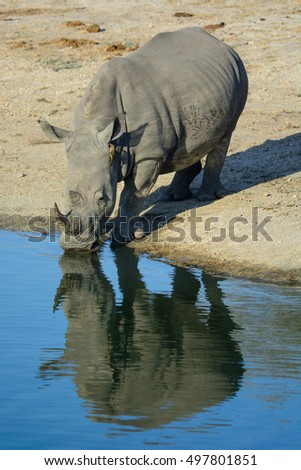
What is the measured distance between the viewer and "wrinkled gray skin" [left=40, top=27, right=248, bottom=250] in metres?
11.9

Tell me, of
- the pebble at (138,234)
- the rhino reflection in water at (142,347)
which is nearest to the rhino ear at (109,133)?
the rhino reflection in water at (142,347)

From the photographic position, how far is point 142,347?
934 centimetres

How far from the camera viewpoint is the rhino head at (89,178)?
465 inches

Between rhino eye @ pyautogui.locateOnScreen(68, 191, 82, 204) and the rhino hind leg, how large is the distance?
7.79 ft

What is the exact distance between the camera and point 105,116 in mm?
11945

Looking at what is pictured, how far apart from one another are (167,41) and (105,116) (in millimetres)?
1766

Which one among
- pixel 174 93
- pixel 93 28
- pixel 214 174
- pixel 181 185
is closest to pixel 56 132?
pixel 174 93

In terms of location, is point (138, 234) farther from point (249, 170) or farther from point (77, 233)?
point (249, 170)

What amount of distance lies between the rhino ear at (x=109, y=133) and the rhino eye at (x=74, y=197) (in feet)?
1.86

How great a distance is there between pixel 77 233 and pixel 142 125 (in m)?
1.31

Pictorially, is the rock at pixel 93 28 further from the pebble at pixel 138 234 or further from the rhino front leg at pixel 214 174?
the pebble at pixel 138 234

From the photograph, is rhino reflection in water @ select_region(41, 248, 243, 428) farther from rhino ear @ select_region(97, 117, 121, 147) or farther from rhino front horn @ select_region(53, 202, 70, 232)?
rhino ear @ select_region(97, 117, 121, 147)
